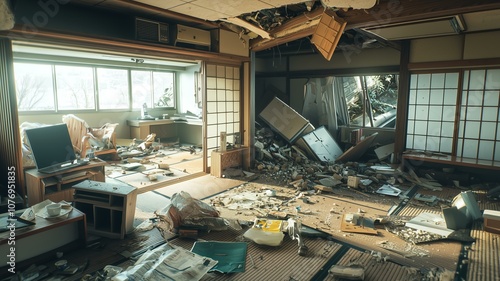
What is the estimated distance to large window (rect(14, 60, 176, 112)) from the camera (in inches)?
283

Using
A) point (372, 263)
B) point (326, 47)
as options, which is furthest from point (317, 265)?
point (326, 47)

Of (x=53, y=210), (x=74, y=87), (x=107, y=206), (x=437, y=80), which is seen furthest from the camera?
(x=74, y=87)

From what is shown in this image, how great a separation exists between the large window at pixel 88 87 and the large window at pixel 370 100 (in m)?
5.58

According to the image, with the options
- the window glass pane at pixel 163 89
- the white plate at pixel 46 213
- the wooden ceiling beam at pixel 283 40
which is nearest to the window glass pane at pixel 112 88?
the window glass pane at pixel 163 89

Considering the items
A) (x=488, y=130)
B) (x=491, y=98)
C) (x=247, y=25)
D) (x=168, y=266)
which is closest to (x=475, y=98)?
(x=491, y=98)

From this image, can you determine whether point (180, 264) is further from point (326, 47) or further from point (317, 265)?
point (326, 47)

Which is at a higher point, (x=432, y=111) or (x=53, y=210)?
(x=432, y=111)

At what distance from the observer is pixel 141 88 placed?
30.4 feet

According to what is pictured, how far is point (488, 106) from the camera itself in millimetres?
5164

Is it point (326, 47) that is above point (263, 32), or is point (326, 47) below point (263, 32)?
below

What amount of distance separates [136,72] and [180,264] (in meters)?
7.83

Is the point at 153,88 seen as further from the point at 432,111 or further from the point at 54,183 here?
the point at 432,111

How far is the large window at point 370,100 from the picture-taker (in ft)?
26.2

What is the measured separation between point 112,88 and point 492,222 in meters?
8.78
